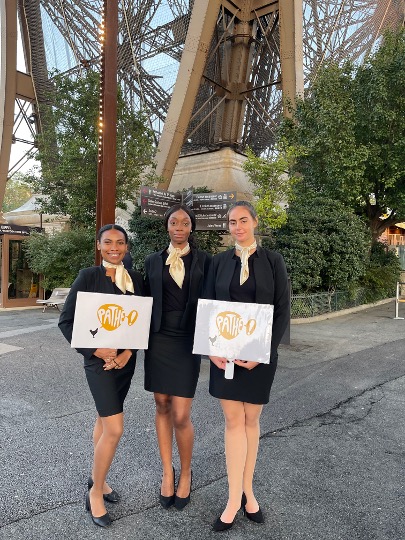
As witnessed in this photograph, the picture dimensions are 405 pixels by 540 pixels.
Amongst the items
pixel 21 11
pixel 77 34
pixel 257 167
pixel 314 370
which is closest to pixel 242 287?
pixel 314 370

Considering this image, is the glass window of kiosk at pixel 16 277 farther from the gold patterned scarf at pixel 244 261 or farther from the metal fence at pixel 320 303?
the gold patterned scarf at pixel 244 261

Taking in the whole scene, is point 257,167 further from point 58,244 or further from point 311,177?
point 58,244

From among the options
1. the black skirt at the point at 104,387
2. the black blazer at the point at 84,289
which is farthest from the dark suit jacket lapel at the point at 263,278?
the black skirt at the point at 104,387

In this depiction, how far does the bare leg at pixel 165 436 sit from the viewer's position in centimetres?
294

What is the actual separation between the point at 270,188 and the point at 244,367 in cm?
1085

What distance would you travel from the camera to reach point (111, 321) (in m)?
2.72

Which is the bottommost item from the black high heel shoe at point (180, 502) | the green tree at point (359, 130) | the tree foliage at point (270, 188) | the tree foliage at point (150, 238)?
the black high heel shoe at point (180, 502)

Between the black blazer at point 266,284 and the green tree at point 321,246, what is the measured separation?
10.3 metres

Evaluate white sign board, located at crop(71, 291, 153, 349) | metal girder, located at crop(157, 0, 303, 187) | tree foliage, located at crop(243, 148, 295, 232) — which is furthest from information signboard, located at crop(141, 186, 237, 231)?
metal girder, located at crop(157, 0, 303, 187)

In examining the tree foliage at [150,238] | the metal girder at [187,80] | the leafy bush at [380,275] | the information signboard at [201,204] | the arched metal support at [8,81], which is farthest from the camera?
the arched metal support at [8,81]

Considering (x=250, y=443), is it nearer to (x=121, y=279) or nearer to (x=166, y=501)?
(x=166, y=501)

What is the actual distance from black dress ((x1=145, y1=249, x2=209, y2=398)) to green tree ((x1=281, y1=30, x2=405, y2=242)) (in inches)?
465

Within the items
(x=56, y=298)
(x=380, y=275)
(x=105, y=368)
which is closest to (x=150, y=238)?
(x=56, y=298)

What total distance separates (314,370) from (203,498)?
436 centimetres
